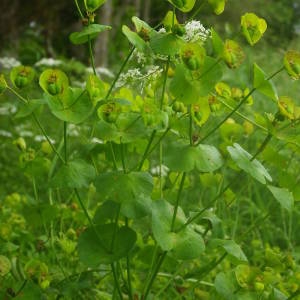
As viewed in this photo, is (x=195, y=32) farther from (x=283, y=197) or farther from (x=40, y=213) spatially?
(x=40, y=213)

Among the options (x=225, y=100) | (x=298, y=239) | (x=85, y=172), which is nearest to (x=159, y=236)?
(x=85, y=172)

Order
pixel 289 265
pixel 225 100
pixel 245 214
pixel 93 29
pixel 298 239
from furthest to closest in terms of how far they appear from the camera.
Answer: pixel 245 214, pixel 298 239, pixel 289 265, pixel 225 100, pixel 93 29

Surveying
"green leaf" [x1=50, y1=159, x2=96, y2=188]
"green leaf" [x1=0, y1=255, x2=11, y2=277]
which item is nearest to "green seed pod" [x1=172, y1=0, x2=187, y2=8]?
"green leaf" [x1=50, y1=159, x2=96, y2=188]

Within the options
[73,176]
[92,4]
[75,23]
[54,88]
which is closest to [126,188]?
[73,176]

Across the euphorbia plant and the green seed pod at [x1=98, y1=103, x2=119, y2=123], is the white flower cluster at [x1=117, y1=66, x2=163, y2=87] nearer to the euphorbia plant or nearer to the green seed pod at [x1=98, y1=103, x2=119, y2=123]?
the euphorbia plant

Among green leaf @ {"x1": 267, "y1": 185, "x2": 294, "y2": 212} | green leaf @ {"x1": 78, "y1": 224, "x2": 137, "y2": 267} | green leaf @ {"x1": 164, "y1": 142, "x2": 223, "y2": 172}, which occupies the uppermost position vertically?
green leaf @ {"x1": 164, "y1": 142, "x2": 223, "y2": 172}

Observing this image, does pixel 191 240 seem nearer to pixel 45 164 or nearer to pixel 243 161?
pixel 243 161

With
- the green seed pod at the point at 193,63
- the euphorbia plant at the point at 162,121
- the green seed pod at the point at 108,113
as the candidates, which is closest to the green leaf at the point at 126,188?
the euphorbia plant at the point at 162,121
